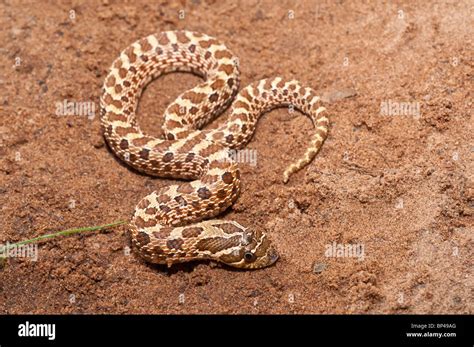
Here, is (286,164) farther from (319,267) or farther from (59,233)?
(59,233)

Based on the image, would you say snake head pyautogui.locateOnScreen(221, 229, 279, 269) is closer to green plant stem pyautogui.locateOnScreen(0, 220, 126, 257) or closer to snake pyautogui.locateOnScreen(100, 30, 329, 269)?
snake pyautogui.locateOnScreen(100, 30, 329, 269)

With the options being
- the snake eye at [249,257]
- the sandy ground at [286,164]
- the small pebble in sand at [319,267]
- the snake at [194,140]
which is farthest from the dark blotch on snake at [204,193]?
the small pebble in sand at [319,267]

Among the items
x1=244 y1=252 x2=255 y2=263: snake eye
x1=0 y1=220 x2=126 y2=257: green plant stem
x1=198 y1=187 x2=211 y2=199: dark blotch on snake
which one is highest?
x1=198 y1=187 x2=211 y2=199: dark blotch on snake

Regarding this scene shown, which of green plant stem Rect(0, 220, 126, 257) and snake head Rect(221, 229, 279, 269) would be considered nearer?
snake head Rect(221, 229, 279, 269)

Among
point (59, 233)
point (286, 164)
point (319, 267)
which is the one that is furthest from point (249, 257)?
point (59, 233)

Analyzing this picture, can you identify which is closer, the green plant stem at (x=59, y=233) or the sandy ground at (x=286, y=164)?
the sandy ground at (x=286, y=164)

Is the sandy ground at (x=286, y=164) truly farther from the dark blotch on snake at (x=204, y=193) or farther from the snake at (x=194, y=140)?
the dark blotch on snake at (x=204, y=193)

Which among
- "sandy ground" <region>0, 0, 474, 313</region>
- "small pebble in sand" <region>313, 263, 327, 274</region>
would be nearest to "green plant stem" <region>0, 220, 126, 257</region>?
"sandy ground" <region>0, 0, 474, 313</region>
